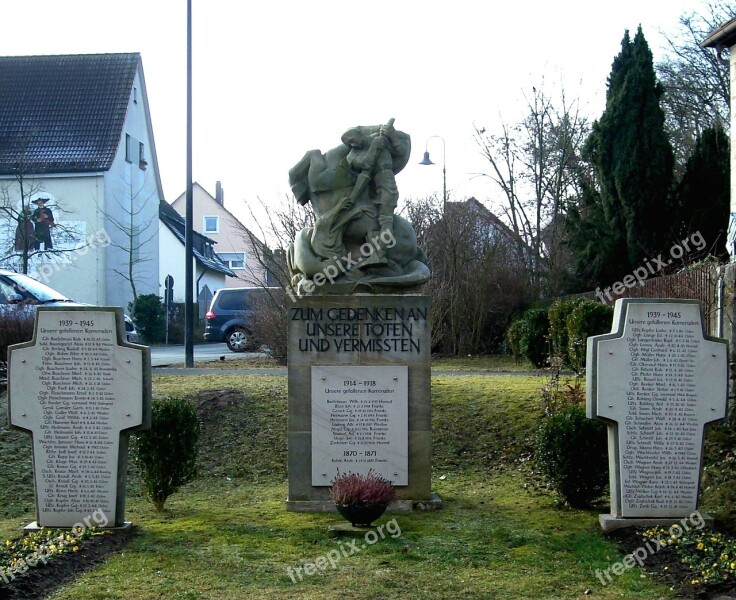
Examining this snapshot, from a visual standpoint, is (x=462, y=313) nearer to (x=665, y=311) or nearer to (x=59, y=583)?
(x=665, y=311)

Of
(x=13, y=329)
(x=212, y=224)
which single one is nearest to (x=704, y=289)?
(x=13, y=329)

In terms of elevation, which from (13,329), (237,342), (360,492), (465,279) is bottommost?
(360,492)

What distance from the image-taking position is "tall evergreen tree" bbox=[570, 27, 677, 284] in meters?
23.6

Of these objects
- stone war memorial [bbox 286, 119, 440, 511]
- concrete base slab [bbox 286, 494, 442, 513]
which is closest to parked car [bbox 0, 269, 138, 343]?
stone war memorial [bbox 286, 119, 440, 511]

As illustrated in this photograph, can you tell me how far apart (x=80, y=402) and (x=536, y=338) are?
36.6 feet

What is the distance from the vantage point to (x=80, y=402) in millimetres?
7551

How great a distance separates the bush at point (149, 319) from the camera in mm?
34312

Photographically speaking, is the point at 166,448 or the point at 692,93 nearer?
the point at 166,448

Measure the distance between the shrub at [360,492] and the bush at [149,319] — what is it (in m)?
27.6

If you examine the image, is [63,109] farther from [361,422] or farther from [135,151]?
[361,422]

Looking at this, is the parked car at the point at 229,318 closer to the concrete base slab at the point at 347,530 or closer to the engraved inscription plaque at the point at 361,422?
the engraved inscription plaque at the point at 361,422

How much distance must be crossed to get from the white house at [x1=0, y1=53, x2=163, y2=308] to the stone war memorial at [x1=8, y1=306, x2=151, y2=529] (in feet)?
84.8

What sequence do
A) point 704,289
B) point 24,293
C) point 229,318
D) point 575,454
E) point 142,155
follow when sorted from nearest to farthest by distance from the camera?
1. point 575,454
2. point 704,289
3. point 24,293
4. point 229,318
5. point 142,155

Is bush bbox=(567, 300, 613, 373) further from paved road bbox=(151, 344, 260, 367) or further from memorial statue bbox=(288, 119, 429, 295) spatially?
paved road bbox=(151, 344, 260, 367)
